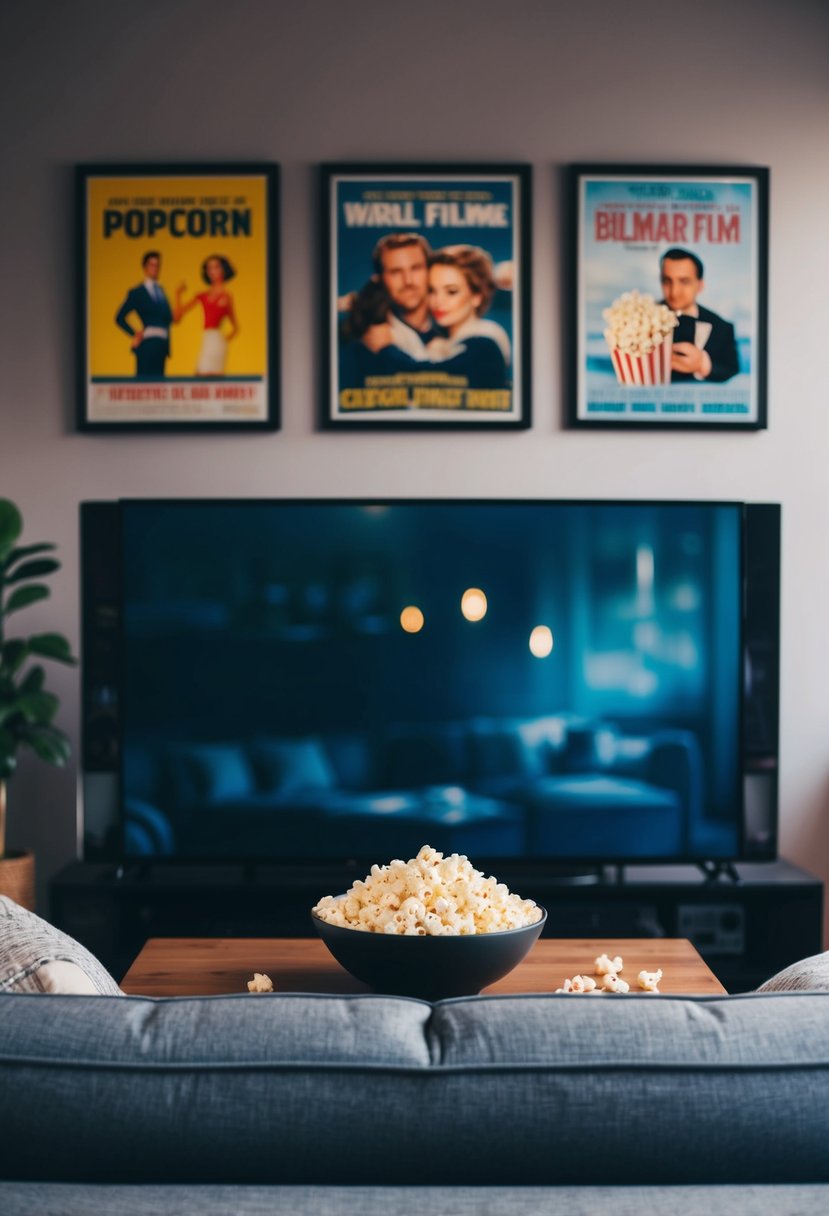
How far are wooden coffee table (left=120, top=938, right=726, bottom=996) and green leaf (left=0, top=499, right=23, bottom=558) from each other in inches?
47.8

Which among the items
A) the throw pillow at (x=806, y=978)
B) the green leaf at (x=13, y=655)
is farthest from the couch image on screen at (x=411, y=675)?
the throw pillow at (x=806, y=978)

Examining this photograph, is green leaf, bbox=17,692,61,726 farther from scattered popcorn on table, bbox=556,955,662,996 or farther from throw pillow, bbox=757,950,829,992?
throw pillow, bbox=757,950,829,992

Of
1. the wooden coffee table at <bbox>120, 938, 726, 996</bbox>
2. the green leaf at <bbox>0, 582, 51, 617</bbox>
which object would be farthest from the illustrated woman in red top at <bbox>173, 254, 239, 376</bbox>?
the wooden coffee table at <bbox>120, 938, 726, 996</bbox>

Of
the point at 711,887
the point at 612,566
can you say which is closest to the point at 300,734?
the point at 612,566

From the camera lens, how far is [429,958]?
1475 mm

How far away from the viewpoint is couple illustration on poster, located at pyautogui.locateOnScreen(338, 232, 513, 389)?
10.2ft

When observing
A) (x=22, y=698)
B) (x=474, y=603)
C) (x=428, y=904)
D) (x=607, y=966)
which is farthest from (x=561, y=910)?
(x=22, y=698)

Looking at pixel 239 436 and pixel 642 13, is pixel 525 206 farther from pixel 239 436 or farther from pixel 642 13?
pixel 239 436

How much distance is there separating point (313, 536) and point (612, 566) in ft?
2.49

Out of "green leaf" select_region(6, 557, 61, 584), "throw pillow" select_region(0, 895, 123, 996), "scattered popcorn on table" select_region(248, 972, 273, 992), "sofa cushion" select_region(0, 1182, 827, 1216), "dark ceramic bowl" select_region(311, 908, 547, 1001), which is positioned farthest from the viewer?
"green leaf" select_region(6, 557, 61, 584)

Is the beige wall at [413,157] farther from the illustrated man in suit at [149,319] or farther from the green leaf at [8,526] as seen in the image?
the green leaf at [8,526]

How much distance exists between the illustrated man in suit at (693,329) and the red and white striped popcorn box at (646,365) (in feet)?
0.07

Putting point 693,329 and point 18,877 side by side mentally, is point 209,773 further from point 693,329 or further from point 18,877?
point 693,329

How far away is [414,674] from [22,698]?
982 millimetres
